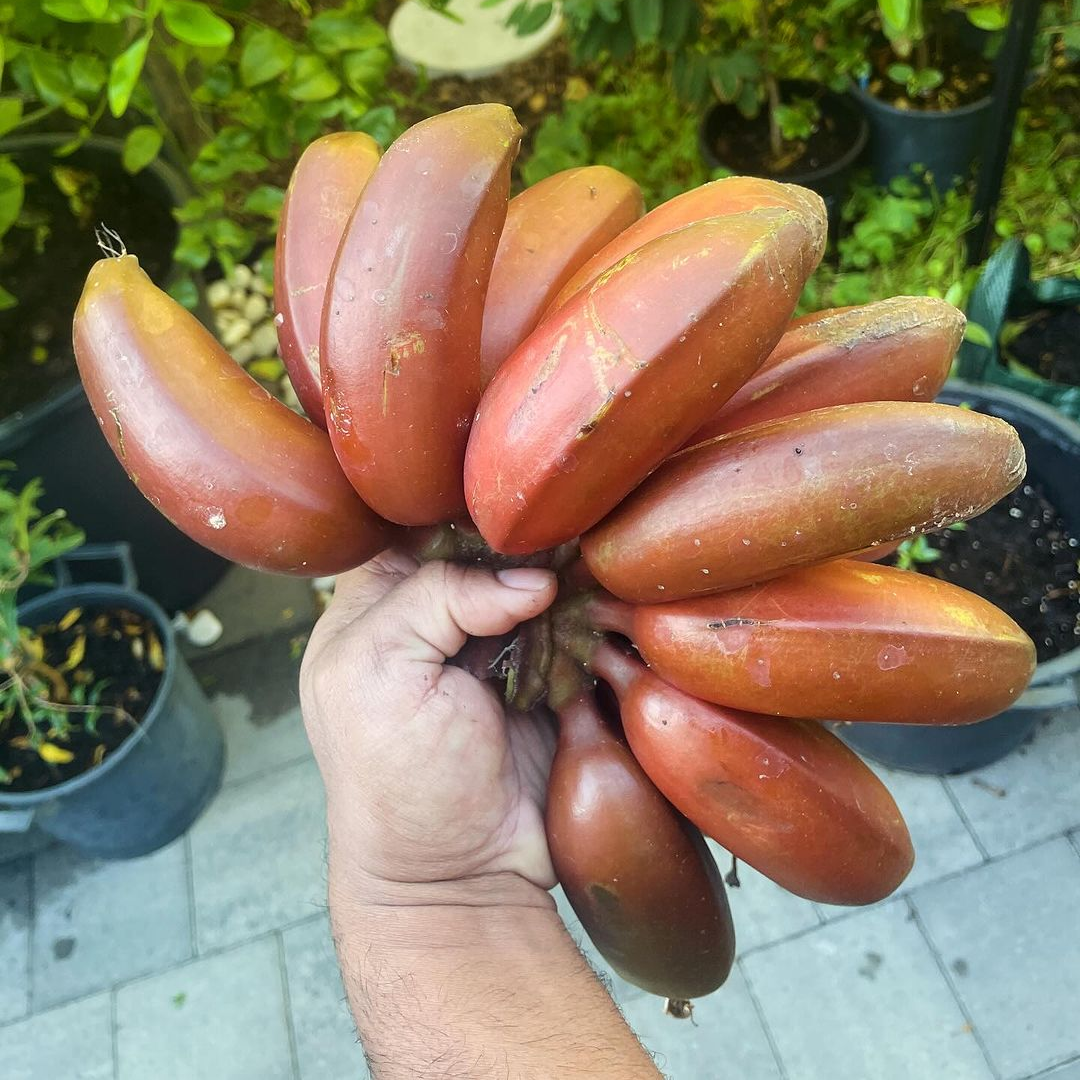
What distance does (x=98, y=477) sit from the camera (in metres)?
2.14

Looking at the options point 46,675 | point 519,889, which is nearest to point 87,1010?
point 46,675

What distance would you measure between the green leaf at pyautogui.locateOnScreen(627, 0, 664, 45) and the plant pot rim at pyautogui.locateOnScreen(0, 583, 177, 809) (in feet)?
5.43

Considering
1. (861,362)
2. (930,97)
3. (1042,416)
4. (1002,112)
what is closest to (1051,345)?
(1042,416)

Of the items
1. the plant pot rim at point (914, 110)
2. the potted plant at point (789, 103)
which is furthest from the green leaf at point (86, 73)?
the plant pot rim at point (914, 110)

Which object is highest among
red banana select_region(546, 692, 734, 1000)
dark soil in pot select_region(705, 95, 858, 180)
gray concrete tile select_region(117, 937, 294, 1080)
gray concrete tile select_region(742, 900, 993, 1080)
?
red banana select_region(546, 692, 734, 1000)

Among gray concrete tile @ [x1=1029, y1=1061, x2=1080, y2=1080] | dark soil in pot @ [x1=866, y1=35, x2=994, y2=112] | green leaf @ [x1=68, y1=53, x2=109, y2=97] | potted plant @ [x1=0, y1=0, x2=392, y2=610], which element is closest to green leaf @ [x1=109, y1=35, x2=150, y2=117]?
potted plant @ [x1=0, y1=0, x2=392, y2=610]

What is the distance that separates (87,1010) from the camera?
1.96 m

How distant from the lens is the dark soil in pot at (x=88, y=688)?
6.51ft

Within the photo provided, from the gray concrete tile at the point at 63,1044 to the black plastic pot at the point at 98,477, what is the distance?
0.96 meters

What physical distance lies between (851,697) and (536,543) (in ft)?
0.92

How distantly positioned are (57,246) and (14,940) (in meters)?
1.64

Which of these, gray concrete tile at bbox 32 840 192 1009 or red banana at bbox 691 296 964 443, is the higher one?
red banana at bbox 691 296 964 443

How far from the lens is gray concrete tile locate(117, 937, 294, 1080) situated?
1883 millimetres

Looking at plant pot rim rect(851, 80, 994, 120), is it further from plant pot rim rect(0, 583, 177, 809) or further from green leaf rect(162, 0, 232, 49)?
plant pot rim rect(0, 583, 177, 809)
